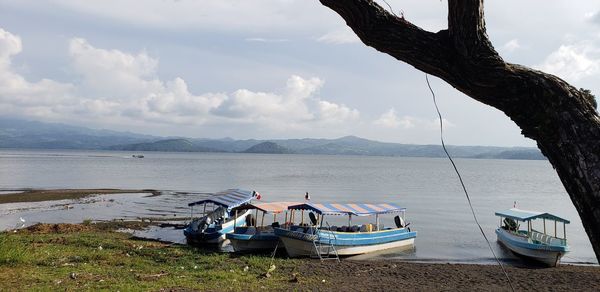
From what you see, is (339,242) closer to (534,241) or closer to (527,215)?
(534,241)

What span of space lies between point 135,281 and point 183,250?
7.97m

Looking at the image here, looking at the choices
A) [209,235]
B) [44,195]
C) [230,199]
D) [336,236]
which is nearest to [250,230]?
[209,235]

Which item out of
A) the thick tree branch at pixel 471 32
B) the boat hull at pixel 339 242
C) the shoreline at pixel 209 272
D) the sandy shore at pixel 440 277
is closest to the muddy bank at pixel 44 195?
the shoreline at pixel 209 272

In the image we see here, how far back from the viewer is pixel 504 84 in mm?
3697

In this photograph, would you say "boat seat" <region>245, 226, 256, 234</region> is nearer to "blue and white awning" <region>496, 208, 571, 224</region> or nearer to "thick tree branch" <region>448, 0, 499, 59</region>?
"blue and white awning" <region>496, 208, 571, 224</region>

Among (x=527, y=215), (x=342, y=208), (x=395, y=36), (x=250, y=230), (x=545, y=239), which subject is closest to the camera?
(x=395, y=36)

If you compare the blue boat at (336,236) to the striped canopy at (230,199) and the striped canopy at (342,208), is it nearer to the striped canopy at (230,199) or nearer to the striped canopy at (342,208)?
the striped canopy at (342,208)

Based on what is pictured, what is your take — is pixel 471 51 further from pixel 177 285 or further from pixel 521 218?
pixel 521 218

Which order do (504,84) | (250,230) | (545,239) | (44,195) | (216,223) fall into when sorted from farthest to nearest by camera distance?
1. (44,195)
2. (216,223)
3. (545,239)
4. (250,230)
5. (504,84)

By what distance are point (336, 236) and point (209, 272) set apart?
8.83 metres

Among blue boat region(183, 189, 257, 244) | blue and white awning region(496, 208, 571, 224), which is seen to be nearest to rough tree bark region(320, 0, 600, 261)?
blue boat region(183, 189, 257, 244)

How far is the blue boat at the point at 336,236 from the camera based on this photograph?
23.3 m

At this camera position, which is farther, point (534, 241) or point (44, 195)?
point (44, 195)

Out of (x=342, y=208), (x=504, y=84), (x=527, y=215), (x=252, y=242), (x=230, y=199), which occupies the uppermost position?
(x=504, y=84)
